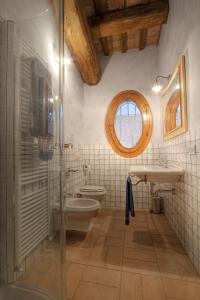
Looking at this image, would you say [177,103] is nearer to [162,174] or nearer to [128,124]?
[162,174]

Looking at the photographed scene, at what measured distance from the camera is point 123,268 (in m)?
1.41

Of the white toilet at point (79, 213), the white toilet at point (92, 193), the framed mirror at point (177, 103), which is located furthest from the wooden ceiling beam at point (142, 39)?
the white toilet at point (79, 213)

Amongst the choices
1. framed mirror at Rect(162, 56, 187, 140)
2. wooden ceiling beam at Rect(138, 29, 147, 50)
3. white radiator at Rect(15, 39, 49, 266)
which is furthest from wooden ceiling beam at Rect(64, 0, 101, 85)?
framed mirror at Rect(162, 56, 187, 140)

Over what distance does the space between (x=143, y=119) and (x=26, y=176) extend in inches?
89.4

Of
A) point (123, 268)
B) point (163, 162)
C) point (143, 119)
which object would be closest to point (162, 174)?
point (163, 162)

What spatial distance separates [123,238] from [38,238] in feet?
3.34

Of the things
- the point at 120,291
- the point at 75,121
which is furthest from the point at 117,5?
the point at 120,291

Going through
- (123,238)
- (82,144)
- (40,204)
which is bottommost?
(123,238)

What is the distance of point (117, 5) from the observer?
7.14 feet

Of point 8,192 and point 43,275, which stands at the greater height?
point 8,192

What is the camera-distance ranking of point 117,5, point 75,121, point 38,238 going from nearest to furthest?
1. point 38,238
2. point 117,5
3. point 75,121

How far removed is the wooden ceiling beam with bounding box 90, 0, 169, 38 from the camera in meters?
2.15

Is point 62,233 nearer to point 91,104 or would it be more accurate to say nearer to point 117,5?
point 91,104

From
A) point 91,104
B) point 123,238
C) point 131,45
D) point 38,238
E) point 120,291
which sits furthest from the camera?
point 91,104
